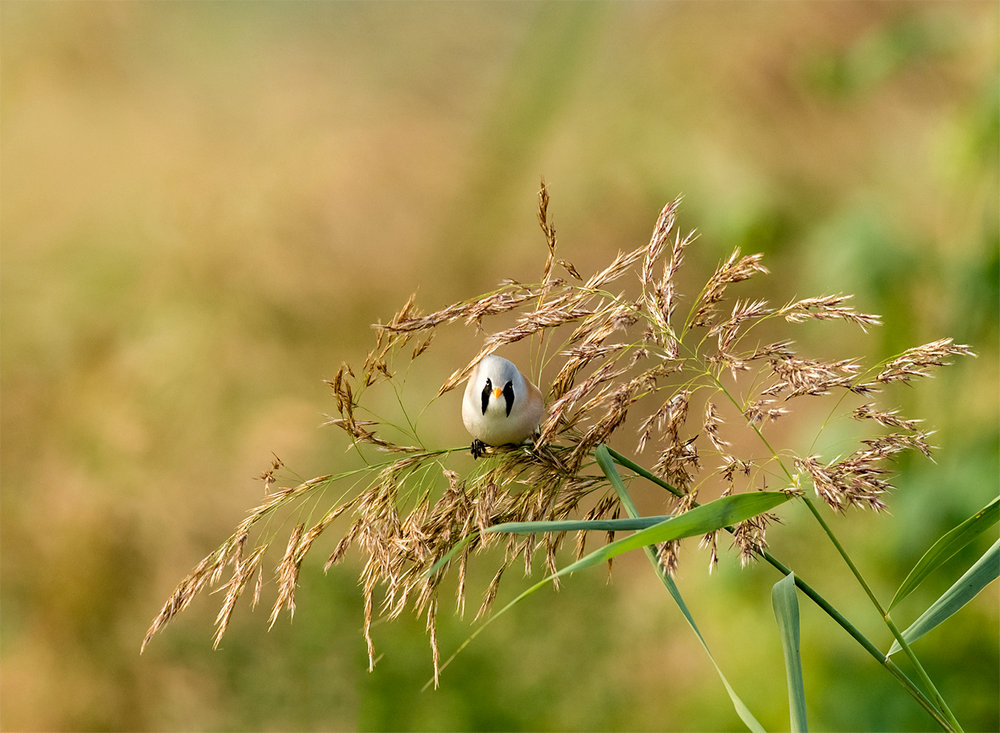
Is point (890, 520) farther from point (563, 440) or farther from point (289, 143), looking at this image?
point (289, 143)

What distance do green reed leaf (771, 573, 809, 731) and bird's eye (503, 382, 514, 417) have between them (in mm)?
325

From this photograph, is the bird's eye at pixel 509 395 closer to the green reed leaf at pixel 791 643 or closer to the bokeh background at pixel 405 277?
the green reed leaf at pixel 791 643

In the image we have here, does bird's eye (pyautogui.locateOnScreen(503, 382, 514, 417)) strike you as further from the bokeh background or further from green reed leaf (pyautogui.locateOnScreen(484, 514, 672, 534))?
the bokeh background

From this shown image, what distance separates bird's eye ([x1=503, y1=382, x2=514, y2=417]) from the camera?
2.90 ft

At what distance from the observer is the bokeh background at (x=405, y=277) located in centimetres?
223

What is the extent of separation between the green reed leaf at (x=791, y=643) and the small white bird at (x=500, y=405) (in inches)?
12.3

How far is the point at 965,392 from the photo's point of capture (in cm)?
238

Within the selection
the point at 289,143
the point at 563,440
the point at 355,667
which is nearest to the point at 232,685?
the point at 355,667

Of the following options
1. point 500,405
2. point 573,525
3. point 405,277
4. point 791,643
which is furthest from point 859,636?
point 405,277

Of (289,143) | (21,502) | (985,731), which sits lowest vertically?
(985,731)

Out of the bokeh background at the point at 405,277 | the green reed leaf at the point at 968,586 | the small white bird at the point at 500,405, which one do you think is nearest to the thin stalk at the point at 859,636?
the green reed leaf at the point at 968,586

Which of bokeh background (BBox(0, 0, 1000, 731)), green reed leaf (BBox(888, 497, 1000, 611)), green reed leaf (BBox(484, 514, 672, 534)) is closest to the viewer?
green reed leaf (BBox(484, 514, 672, 534))

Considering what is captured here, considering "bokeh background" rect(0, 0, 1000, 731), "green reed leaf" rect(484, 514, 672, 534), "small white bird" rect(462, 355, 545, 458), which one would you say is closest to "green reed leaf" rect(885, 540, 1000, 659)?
"green reed leaf" rect(484, 514, 672, 534)

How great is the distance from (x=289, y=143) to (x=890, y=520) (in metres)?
2.82
